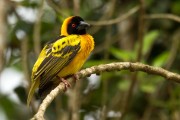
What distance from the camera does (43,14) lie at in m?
7.18

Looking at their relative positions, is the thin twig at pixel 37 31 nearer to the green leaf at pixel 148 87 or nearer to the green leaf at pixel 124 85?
the green leaf at pixel 124 85

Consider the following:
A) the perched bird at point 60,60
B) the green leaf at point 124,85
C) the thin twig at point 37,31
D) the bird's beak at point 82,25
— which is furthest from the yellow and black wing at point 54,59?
the green leaf at point 124,85

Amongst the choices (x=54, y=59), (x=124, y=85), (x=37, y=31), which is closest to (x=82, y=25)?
(x=54, y=59)

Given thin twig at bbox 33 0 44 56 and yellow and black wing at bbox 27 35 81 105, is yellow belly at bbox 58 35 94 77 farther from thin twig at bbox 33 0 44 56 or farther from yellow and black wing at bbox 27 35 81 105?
thin twig at bbox 33 0 44 56

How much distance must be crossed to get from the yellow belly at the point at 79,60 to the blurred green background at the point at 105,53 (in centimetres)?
83

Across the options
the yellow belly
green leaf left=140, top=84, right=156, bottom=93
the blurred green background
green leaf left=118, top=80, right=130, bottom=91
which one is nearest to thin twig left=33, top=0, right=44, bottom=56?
the blurred green background

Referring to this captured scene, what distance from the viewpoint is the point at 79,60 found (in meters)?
5.62

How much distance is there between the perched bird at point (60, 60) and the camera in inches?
213

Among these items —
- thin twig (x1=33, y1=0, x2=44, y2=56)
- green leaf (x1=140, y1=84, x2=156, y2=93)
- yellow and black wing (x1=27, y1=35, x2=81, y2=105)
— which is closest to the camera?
yellow and black wing (x1=27, y1=35, x2=81, y2=105)

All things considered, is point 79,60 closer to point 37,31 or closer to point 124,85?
point 37,31

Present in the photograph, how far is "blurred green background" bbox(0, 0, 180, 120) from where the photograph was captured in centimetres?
686

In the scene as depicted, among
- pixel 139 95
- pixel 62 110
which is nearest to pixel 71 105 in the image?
pixel 62 110

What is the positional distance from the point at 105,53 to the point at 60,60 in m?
1.56

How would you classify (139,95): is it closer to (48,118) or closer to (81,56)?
(48,118)
